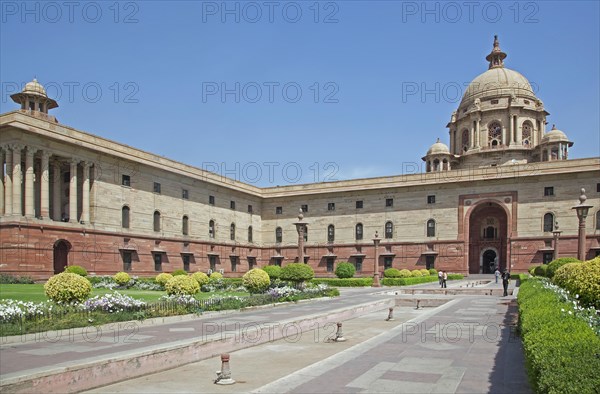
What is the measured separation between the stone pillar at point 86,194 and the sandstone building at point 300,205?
3.1 inches

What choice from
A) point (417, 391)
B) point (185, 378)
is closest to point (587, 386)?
point (417, 391)

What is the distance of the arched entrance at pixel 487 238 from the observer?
52.3m

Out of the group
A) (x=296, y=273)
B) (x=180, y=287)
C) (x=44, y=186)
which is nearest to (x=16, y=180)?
(x=44, y=186)

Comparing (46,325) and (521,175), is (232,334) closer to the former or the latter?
(46,325)

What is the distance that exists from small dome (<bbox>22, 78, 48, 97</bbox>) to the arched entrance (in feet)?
141

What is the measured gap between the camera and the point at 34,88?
39.1 m

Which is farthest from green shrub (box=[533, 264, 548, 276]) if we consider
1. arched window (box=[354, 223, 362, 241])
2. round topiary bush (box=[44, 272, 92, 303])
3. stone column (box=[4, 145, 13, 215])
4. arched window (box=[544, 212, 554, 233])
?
stone column (box=[4, 145, 13, 215])

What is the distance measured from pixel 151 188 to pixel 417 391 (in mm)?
38197

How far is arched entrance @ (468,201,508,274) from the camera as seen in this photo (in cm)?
5234

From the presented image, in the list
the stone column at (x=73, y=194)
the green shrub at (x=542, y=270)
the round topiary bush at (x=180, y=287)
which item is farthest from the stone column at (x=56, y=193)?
the green shrub at (x=542, y=270)

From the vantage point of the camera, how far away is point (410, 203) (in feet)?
172

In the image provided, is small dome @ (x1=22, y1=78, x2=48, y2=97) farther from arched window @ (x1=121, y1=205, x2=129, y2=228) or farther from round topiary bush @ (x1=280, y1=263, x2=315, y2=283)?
round topiary bush @ (x1=280, y1=263, x2=315, y2=283)

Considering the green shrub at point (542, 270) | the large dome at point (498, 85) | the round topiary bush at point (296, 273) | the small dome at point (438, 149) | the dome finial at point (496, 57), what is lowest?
the green shrub at point (542, 270)

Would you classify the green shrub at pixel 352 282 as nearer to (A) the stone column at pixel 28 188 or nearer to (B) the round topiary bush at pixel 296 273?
(B) the round topiary bush at pixel 296 273
